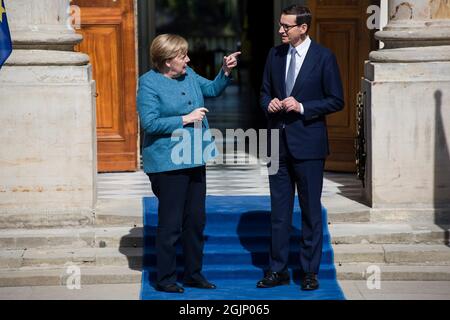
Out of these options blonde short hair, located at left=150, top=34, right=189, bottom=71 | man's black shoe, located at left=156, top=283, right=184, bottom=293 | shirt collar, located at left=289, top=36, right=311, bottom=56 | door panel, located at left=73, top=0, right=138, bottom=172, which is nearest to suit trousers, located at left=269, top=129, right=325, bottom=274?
shirt collar, located at left=289, top=36, right=311, bottom=56

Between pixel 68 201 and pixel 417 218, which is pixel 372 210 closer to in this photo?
pixel 417 218

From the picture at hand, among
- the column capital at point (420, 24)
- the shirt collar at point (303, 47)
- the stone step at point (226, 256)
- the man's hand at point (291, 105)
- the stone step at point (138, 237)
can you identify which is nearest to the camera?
the man's hand at point (291, 105)

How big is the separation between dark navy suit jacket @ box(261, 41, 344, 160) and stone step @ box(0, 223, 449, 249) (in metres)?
1.15

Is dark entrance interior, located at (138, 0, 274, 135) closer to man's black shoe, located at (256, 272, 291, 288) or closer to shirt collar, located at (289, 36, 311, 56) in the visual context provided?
shirt collar, located at (289, 36, 311, 56)

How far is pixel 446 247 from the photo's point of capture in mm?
10281

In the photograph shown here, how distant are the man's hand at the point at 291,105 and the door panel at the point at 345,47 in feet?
11.9

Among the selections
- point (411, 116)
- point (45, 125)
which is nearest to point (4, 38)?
point (45, 125)

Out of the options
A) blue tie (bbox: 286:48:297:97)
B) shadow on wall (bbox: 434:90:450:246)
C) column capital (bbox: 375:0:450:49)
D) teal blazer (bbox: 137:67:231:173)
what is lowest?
shadow on wall (bbox: 434:90:450:246)

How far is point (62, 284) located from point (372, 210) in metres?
2.65

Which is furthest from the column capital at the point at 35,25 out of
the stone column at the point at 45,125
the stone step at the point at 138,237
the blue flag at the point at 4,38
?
the stone step at the point at 138,237

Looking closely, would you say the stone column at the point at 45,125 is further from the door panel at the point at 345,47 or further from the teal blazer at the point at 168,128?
the door panel at the point at 345,47

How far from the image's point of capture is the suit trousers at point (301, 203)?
9.39m

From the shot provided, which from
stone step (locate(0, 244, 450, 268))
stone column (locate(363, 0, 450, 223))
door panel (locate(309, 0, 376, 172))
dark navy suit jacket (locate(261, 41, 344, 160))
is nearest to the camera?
dark navy suit jacket (locate(261, 41, 344, 160))

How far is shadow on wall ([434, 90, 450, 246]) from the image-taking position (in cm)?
1053
